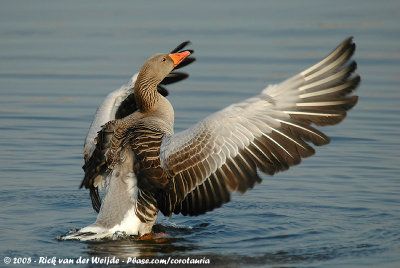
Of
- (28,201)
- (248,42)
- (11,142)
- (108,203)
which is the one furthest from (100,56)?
(108,203)

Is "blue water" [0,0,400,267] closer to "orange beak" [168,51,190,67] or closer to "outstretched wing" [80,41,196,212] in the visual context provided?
"outstretched wing" [80,41,196,212]

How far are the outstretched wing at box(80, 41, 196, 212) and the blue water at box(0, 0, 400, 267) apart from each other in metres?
0.78

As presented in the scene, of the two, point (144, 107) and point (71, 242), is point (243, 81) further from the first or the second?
point (71, 242)

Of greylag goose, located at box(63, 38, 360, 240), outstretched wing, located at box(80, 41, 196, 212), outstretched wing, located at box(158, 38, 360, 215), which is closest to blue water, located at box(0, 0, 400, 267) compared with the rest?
greylag goose, located at box(63, 38, 360, 240)

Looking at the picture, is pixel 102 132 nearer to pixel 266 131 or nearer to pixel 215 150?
pixel 215 150

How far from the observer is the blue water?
30.8ft

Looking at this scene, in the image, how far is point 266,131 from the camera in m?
8.94

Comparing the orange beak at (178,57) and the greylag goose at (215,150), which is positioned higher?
the orange beak at (178,57)

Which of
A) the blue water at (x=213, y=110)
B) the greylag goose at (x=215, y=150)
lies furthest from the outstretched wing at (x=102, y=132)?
the blue water at (x=213, y=110)

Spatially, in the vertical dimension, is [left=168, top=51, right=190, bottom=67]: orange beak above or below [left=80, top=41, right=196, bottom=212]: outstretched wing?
above

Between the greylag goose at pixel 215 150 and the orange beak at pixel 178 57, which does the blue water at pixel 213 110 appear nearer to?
the greylag goose at pixel 215 150

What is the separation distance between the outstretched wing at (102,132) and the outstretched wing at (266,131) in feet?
3.80

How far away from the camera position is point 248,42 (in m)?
19.8

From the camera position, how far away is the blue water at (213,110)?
30.8ft
